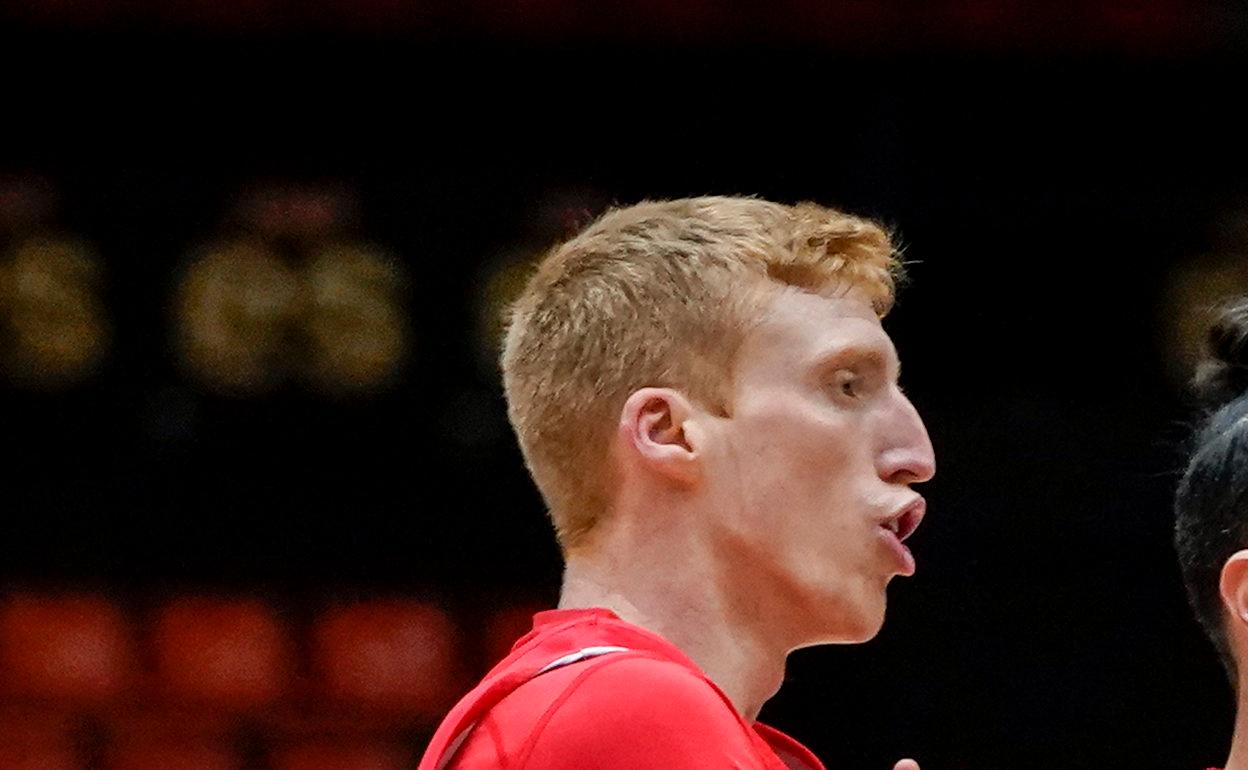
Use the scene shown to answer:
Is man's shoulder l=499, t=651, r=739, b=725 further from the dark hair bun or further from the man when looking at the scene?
the dark hair bun

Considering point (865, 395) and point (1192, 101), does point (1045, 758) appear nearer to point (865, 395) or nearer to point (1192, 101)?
point (1192, 101)

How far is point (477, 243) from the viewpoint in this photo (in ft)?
16.8

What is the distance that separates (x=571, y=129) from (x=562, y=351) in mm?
3298

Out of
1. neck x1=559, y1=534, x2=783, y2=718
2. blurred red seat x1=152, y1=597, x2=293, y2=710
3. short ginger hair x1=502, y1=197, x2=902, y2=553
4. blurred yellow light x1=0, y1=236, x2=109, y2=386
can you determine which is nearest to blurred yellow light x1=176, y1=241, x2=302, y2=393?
blurred yellow light x1=0, y1=236, x2=109, y2=386

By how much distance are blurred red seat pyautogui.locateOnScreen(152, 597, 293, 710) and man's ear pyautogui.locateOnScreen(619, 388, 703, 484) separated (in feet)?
10.5

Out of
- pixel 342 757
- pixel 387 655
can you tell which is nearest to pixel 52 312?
pixel 387 655

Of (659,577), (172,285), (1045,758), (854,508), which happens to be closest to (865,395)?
(854,508)

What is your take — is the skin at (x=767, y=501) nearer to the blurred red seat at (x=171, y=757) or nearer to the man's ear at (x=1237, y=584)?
the man's ear at (x=1237, y=584)

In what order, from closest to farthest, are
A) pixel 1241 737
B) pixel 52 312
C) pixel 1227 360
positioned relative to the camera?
pixel 1241 737
pixel 1227 360
pixel 52 312

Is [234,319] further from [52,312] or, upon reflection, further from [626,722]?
[626,722]

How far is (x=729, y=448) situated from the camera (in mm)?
1870

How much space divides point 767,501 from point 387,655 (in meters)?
3.19

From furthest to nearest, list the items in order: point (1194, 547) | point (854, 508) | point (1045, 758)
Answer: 1. point (1045, 758)
2. point (1194, 547)
3. point (854, 508)

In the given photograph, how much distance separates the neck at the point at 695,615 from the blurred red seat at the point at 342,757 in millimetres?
3048
